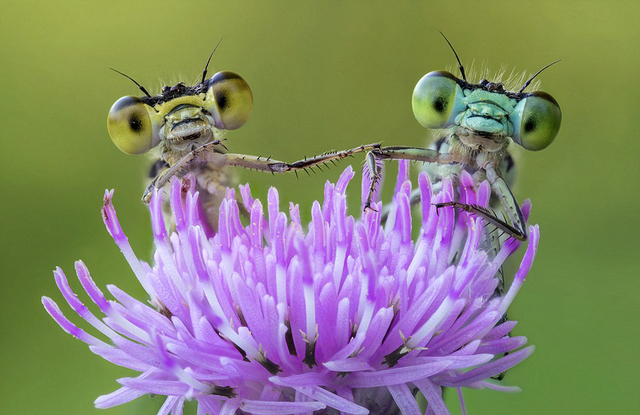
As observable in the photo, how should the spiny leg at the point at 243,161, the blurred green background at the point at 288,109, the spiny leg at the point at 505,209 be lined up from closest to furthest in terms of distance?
1. the spiny leg at the point at 505,209
2. the spiny leg at the point at 243,161
3. the blurred green background at the point at 288,109

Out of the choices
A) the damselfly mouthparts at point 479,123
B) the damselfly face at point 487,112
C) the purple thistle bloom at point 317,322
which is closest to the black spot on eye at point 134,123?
the purple thistle bloom at point 317,322

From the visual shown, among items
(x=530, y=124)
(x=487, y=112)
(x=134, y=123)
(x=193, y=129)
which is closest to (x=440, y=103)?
(x=487, y=112)

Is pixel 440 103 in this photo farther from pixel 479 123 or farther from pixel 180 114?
pixel 180 114

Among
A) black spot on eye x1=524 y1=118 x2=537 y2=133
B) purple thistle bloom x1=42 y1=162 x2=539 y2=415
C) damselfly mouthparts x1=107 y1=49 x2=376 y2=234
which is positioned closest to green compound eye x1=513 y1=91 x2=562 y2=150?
black spot on eye x1=524 y1=118 x2=537 y2=133

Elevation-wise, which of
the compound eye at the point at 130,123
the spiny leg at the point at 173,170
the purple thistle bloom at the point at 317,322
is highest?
the compound eye at the point at 130,123

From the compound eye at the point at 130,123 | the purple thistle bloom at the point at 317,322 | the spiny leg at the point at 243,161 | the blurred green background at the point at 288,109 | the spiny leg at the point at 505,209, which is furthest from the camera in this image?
the blurred green background at the point at 288,109

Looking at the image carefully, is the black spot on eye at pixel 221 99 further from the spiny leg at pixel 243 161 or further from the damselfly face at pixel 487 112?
the damselfly face at pixel 487 112
